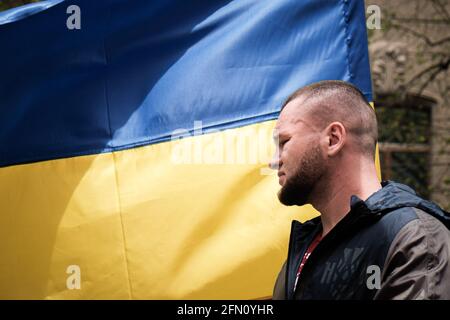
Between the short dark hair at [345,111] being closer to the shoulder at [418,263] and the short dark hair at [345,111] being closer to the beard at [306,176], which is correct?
the beard at [306,176]

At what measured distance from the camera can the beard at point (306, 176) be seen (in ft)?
8.19

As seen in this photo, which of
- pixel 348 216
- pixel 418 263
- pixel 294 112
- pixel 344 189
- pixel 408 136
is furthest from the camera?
pixel 408 136

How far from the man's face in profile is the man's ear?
0.04 m

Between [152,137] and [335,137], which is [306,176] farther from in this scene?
[152,137]

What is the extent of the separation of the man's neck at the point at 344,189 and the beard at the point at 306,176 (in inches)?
1.8

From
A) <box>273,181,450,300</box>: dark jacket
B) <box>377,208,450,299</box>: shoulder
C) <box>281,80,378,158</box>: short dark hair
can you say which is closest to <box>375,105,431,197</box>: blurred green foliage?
<box>281,80,378,158</box>: short dark hair

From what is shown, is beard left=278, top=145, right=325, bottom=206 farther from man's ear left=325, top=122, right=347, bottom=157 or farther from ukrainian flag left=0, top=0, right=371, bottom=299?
ukrainian flag left=0, top=0, right=371, bottom=299

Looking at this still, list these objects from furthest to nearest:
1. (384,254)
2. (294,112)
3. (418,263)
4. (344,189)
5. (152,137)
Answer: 1. (152,137)
2. (294,112)
3. (344,189)
4. (384,254)
5. (418,263)

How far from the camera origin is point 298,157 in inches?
99.0

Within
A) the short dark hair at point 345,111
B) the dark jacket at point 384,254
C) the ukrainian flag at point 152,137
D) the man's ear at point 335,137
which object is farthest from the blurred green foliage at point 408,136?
the dark jacket at point 384,254

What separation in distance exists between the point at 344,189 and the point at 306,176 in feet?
0.47

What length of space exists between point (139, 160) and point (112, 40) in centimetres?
60

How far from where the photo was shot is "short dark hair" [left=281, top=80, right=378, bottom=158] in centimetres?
250

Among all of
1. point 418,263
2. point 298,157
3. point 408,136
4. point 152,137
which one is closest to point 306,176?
point 298,157
